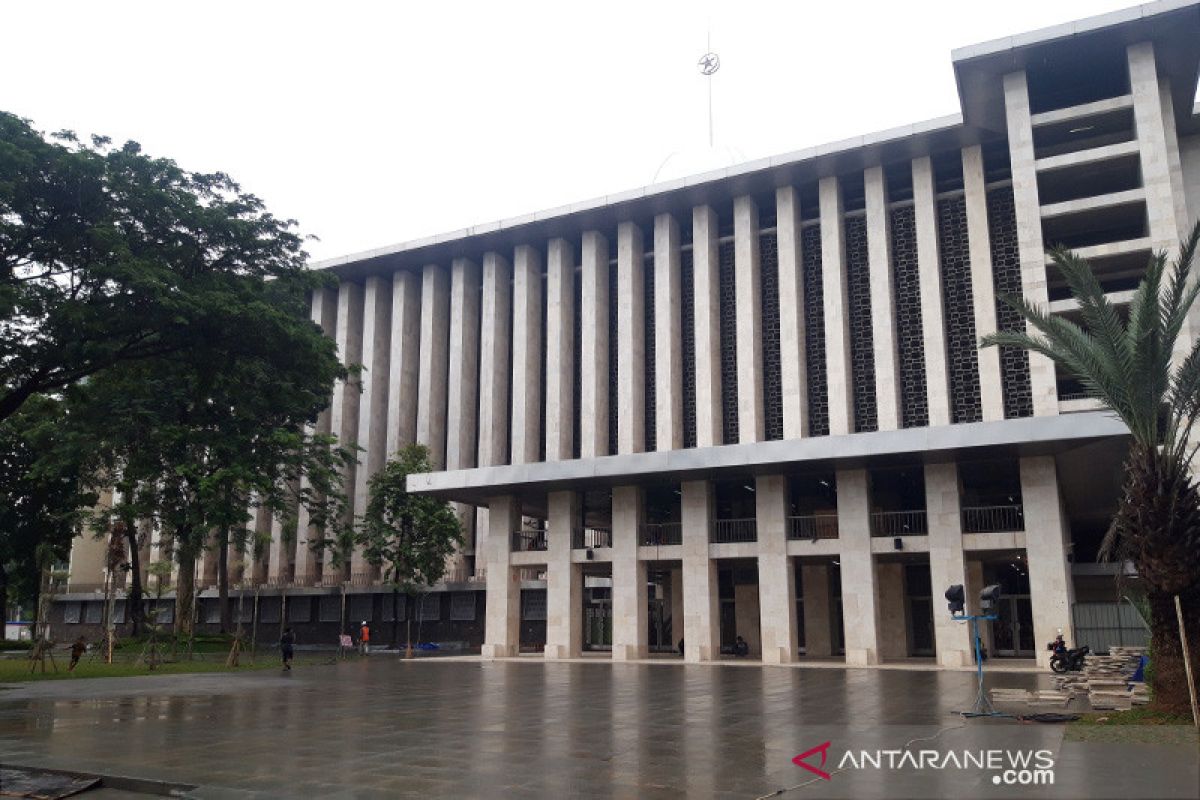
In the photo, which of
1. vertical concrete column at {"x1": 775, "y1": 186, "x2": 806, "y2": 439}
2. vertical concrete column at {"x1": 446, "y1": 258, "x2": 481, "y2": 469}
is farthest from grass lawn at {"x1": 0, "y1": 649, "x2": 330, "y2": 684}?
vertical concrete column at {"x1": 775, "y1": 186, "x2": 806, "y2": 439}

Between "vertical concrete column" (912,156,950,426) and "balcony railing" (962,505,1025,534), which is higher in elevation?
"vertical concrete column" (912,156,950,426)

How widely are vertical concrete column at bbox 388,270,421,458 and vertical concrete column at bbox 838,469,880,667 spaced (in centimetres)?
2949

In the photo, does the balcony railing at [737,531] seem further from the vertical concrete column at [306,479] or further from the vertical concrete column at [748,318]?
the vertical concrete column at [306,479]

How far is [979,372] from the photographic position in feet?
127

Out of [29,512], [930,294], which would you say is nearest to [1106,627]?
[930,294]

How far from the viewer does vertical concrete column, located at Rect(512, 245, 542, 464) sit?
50188mm

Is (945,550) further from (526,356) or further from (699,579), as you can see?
(526,356)

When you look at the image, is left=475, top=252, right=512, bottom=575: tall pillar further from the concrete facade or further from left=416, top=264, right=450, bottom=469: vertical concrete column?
left=416, top=264, right=450, bottom=469: vertical concrete column

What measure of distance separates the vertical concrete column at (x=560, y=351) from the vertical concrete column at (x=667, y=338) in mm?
5551

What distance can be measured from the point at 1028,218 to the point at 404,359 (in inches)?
1357

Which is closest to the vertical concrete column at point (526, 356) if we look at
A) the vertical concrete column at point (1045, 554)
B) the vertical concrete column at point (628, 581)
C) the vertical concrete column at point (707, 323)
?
the vertical concrete column at point (707, 323)

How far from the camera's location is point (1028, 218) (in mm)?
35312

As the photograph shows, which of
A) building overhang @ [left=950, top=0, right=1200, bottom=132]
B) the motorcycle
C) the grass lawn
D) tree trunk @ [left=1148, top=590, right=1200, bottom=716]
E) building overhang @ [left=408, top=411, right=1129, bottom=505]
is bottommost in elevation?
the grass lawn

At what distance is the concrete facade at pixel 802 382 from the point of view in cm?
3150
